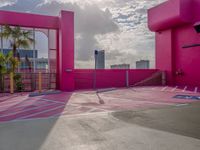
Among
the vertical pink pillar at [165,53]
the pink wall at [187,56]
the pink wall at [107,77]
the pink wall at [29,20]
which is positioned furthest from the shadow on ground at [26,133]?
the vertical pink pillar at [165,53]

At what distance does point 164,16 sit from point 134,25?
3.73 meters

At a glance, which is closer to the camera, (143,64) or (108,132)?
(108,132)

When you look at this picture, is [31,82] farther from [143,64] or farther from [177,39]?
[177,39]

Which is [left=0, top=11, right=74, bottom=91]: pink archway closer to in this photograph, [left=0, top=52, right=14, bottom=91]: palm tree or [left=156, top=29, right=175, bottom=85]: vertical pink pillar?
[left=0, top=52, right=14, bottom=91]: palm tree

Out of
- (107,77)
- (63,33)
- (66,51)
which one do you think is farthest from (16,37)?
(107,77)

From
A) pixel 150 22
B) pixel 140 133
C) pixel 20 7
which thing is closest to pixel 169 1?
pixel 150 22

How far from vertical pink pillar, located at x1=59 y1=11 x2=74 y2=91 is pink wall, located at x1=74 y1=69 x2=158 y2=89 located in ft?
4.66

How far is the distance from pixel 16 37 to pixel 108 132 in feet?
43.8

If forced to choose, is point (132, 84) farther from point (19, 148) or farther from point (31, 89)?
point (19, 148)

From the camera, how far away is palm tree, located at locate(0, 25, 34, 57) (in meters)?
16.3

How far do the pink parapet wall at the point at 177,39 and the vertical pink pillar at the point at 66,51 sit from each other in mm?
8671

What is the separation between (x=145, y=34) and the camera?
2505cm

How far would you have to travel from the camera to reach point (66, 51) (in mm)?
16906

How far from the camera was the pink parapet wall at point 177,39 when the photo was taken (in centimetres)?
1884
